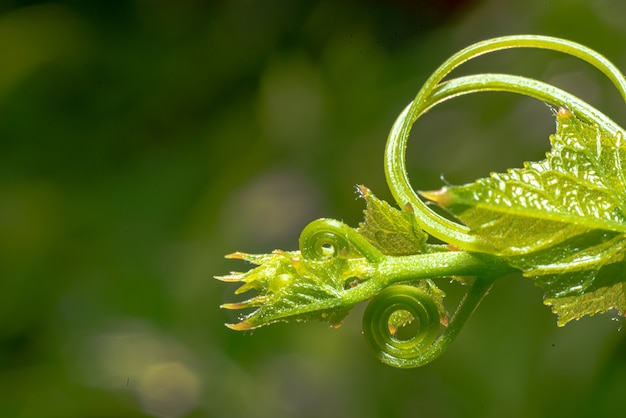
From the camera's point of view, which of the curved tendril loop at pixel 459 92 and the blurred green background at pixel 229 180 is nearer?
the curved tendril loop at pixel 459 92

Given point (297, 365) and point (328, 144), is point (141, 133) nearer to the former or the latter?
point (328, 144)

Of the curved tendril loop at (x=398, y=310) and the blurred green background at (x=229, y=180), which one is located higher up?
the blurred green background at (x=229, y=180)

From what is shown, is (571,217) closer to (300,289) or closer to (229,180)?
(300,289)

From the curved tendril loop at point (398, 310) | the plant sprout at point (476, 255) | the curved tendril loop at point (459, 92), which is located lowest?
the curved tendril loop at point (398, 310)

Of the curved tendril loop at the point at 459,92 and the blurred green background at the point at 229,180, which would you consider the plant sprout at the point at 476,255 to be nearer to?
the curved tendril loop at the point at 459,92

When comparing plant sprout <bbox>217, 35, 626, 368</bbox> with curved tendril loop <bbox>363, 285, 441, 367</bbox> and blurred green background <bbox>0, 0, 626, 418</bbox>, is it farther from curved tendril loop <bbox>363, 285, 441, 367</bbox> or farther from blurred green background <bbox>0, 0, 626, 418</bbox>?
blurred green background <bbox>0, 0, 626, 418</bbox>

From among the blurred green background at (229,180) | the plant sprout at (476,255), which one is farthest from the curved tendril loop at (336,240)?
the blurred green background at (229,180)

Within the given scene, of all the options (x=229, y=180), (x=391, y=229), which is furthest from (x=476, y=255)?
(x=229, y=180)
